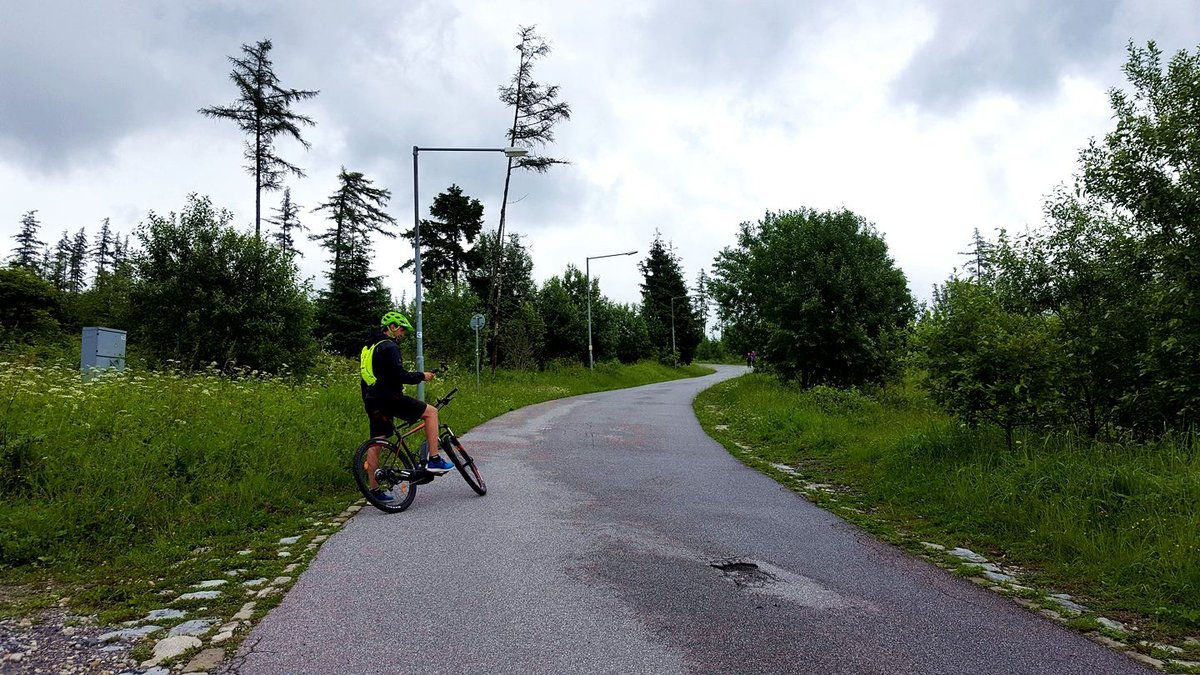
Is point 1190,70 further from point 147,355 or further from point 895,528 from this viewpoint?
point 147,355

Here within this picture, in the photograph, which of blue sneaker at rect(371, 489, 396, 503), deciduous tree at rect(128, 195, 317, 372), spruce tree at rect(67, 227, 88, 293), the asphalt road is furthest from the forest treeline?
spruce tree at rect(67, 227, 88, 293)

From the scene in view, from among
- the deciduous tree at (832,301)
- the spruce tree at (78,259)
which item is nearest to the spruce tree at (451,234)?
the deciduous tree at (832,301)

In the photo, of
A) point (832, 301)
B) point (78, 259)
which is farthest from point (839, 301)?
point (78, 259)

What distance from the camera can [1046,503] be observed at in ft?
18.7

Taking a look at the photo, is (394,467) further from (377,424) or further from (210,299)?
(210,299)

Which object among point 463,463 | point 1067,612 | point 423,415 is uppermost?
point 423,415

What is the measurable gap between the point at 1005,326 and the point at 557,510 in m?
5.63

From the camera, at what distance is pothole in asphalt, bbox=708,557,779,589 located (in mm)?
4394

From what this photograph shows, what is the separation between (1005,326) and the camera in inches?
302

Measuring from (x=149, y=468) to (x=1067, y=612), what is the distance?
24.4ft

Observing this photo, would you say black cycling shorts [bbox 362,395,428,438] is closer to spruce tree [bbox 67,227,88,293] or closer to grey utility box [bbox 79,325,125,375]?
grey utility box [bbox 79,325,125,375]

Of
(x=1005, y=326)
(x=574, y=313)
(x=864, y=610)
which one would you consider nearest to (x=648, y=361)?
(x=574, y=313)

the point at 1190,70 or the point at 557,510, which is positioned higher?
the point at 1190,70

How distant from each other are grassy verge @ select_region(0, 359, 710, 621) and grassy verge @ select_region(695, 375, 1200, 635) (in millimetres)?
5515
